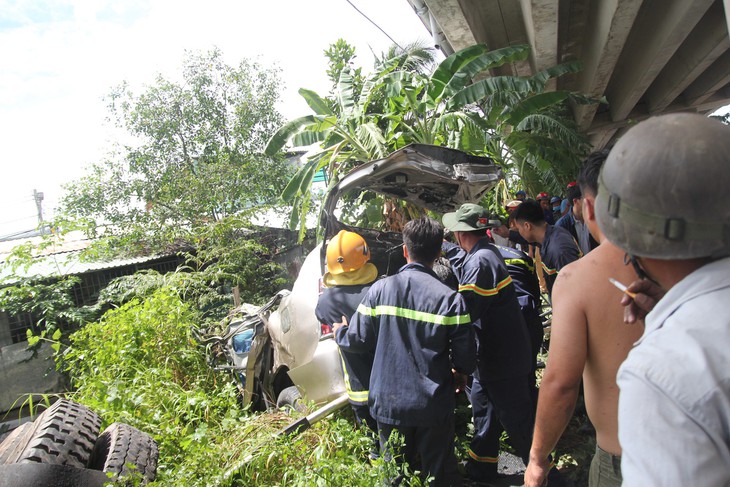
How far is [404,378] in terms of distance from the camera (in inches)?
100

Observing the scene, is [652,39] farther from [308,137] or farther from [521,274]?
[521,274]

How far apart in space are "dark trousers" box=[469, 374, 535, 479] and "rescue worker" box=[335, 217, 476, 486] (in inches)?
18.9

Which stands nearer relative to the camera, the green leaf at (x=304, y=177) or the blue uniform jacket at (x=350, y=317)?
the blue uniform jacket at (x=350, y=317)

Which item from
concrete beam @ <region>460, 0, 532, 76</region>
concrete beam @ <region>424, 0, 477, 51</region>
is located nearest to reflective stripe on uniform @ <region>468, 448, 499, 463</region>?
concrete beam @ <region>424, 0, 477, 51</region>

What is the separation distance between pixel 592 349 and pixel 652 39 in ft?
24.4

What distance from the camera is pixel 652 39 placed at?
7.03 metres

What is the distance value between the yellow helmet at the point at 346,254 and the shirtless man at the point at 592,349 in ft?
5.65

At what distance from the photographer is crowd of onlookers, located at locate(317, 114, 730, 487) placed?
76 centimetres

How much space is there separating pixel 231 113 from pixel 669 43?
35.7 ft

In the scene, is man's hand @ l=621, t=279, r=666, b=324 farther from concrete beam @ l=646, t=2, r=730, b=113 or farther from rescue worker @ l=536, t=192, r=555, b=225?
concrete beam @ l=646, t=2, r=730, b=113

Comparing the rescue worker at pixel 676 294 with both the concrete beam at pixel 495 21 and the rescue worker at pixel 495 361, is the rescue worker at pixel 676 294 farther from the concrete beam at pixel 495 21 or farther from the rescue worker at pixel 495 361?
the concrete beam at pixel 495 21

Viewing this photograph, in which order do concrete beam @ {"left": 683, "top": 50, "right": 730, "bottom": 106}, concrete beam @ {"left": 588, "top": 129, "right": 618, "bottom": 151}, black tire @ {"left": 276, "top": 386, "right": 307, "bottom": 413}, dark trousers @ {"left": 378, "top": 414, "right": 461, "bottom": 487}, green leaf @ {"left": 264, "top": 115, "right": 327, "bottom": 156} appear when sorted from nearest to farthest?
dark trousers @ {"left": 378, "top": 414, "right": 461, "bottom": 487}
black tire @ {"left": 276, "top": 386, "right": 307, "bottom": 413}
green leaf @ {"left": 264, "top": 115, "right": 327, "bottom": 156}
concrete beam @ {"left": 683, "top": 50, "right": 730, "bottom": 106}
concrete beam @ {"left": 588, "top": 129, "right": 618, "bottom": 151}

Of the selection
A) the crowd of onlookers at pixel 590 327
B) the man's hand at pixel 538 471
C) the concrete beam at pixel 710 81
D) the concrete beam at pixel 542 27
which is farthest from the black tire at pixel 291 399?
the concrete beam at pixel 710 81

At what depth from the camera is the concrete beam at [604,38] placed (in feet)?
17.6
